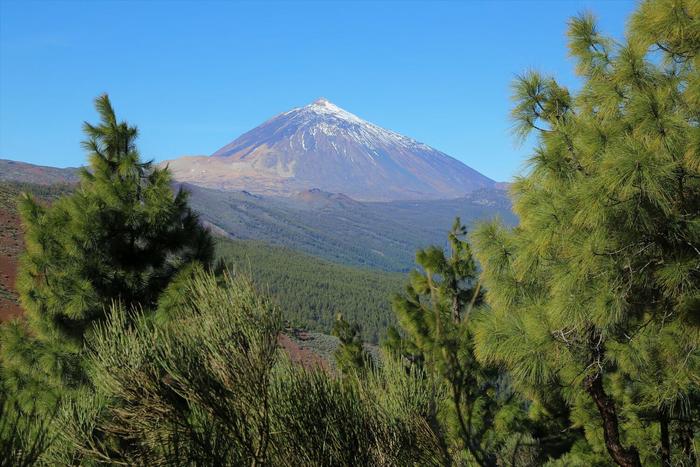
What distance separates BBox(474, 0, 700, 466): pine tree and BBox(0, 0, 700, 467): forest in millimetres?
18

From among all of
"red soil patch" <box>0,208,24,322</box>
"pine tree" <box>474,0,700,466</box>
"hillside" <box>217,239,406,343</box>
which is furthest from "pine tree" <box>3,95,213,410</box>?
"hillside" <box>217,239,406,343</box>

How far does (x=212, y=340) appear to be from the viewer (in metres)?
3.14

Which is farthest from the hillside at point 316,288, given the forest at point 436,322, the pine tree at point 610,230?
the pine tree at point 610,230

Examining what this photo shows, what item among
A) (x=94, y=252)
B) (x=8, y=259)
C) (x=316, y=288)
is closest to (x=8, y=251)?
(x=8, y=259)

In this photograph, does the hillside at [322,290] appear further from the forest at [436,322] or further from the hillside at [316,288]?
the forest at [436,322]

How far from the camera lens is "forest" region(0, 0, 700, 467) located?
320cm

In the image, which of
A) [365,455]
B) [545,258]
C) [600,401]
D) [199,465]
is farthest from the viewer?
[600,401]

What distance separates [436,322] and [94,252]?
5.96 meters

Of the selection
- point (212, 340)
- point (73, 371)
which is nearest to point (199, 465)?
point (212, 340)

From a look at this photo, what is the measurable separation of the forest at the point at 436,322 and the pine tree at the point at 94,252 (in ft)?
0.10

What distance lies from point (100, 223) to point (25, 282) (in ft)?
4.28

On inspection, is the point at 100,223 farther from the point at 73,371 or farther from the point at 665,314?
the point at 665,314

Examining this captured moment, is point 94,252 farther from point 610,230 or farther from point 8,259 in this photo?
point 8,259

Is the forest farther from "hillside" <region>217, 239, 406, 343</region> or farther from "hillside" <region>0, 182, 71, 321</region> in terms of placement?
"hillside" <region>217, 239, 406, 343</region>
